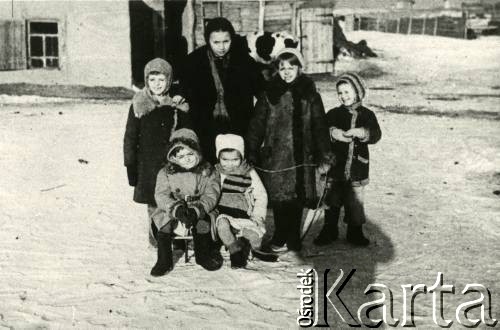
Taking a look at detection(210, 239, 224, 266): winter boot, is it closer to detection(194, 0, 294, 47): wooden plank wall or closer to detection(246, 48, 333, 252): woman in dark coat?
detection(246, 48, 333, 252): woman in dark coat

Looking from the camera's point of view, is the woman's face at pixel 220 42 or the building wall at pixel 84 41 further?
the building wall at pixel 84 41

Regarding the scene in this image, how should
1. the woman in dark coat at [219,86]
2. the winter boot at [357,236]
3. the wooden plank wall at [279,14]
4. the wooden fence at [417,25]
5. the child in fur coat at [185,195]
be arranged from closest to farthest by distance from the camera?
the child in fur coat at [185,195] < the woman in dark coat at [219,86] < the winter boot at [357,236] < the wooden plank wall at [279,14] < the wooden fence at [417,25]

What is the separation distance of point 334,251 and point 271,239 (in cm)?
55

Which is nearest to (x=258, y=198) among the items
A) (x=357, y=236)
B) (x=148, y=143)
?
(x=148, y=143)

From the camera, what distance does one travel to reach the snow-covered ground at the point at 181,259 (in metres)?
3.87

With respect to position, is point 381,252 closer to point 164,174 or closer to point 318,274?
point 318,274

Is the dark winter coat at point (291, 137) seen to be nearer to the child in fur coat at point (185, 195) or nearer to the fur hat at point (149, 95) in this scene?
the child in fur coat at point (185, 195)

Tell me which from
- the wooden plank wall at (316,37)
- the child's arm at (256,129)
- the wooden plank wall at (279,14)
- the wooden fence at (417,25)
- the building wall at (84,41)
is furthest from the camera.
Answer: the wooden fence at (417,25)

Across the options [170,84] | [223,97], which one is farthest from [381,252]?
[170,84]

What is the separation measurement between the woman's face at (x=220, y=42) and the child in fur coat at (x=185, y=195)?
75 cm

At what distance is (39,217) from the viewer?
231 inches

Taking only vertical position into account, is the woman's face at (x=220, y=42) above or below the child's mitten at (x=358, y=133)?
above

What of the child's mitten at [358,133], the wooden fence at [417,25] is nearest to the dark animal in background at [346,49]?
the wooden fence at [417,25]

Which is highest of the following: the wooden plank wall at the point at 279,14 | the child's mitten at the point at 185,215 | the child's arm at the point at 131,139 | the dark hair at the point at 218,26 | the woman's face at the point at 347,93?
the wooden plank wall at the point at 279,14
